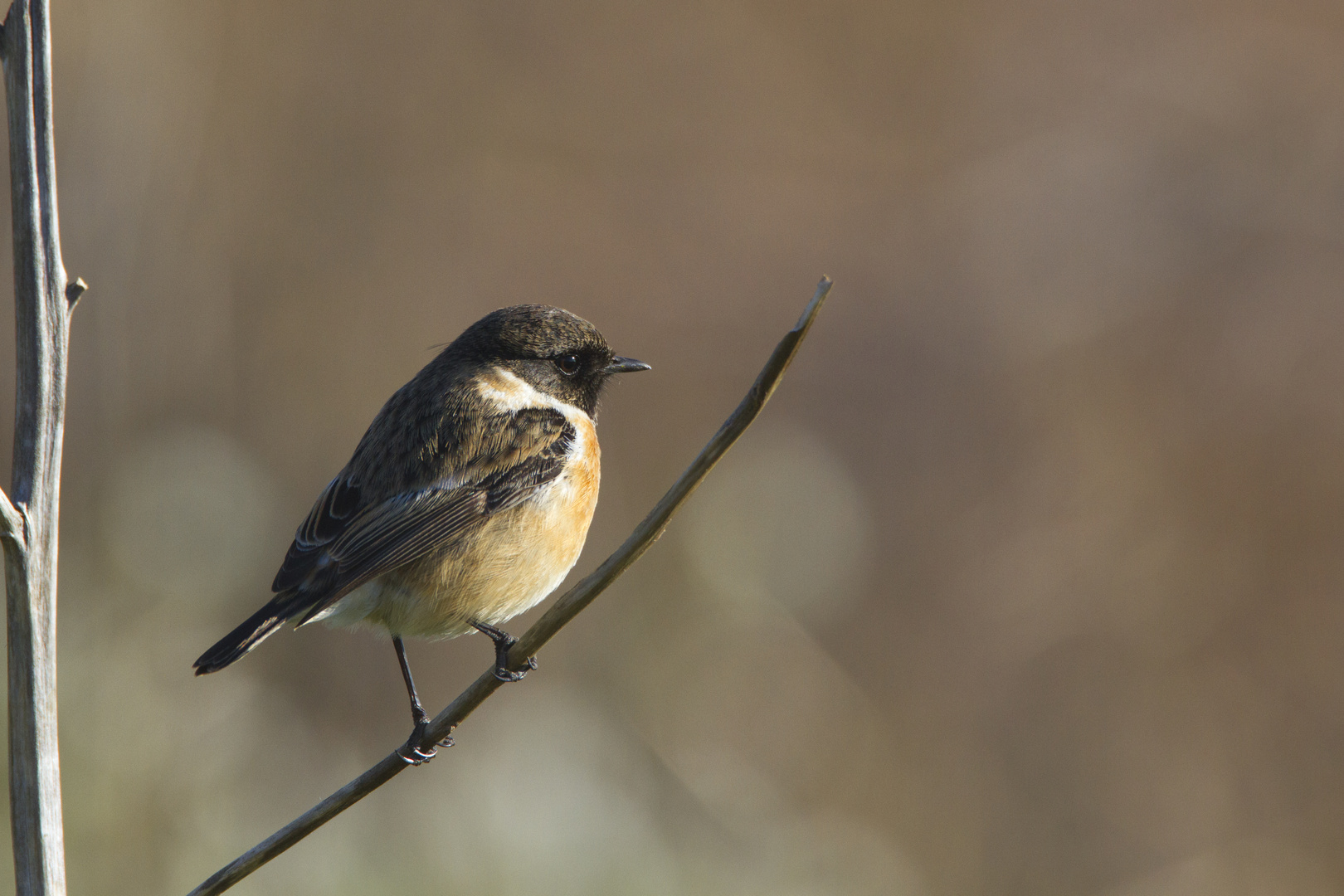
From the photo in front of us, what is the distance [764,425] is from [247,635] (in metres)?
4.77

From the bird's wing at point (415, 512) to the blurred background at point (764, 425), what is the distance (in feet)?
3.52

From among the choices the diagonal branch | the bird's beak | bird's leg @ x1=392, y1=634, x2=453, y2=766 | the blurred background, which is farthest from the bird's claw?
the blurred background

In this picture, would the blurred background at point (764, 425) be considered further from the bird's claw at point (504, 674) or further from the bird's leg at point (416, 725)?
the bird's claw at point (504, 674)

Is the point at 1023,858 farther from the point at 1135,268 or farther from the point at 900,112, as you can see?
the point at 900,112

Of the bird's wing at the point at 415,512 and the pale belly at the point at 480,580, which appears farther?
the pale belly at the point at 480,580

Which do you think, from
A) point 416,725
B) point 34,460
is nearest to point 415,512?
point 416,725

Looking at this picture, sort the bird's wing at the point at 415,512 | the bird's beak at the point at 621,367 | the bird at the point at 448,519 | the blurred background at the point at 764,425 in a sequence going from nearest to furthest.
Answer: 1. the bird's wing at the point at 415,512
2. the bird at the point at 448,519
3. the bird's beak at the point at 621,367
4. the blurred background at the point at 764,425

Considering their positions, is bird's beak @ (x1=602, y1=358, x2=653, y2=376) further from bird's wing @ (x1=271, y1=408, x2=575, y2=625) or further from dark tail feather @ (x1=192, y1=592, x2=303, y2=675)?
dark tail feather @ (x1=192, y1=592, x2=303, y2=675)

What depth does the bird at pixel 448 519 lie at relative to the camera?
3.44 metres

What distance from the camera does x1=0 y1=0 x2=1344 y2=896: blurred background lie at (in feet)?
15.1

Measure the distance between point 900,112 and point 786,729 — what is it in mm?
6779

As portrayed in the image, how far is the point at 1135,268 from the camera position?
8461mm

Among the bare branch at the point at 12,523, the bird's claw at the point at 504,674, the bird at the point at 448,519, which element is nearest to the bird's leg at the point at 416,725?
the bird at the point at 448,519

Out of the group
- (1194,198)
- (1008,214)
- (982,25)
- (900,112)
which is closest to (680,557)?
(1008,214)
